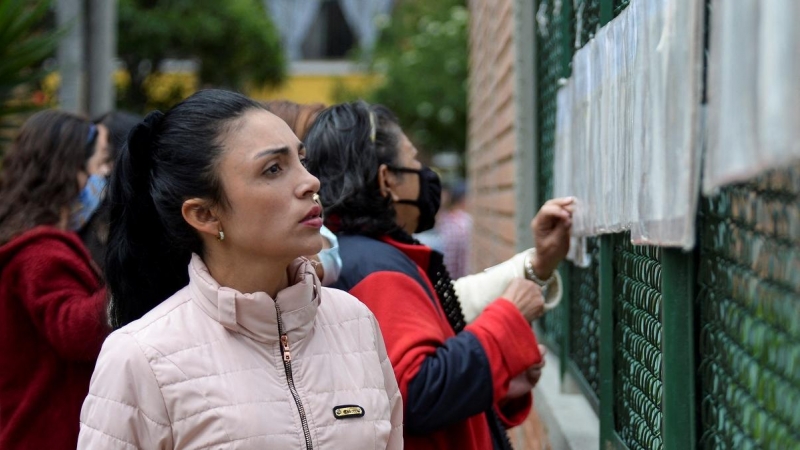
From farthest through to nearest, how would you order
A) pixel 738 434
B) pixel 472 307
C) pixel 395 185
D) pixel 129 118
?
pixel 129 118 < pixel 472 307 < pixel 395 185 < pixel 738 434

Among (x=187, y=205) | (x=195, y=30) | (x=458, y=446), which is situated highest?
(x=195, y=30)

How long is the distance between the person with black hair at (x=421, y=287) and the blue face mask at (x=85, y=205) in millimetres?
1062

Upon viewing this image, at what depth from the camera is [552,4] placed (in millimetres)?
4371

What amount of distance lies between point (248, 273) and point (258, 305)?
0.11 m

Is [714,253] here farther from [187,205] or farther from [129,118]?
[129,118]

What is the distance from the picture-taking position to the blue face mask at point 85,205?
12.2ft

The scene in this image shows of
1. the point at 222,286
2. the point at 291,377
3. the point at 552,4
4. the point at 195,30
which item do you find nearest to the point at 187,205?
the point at 222,286

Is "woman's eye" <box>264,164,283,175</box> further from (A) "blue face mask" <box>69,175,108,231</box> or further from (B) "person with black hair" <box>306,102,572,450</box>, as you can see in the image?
(A) "blue face mask" <box>69,175,108,231</box>

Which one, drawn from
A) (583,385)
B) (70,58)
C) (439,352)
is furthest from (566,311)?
(70,58)

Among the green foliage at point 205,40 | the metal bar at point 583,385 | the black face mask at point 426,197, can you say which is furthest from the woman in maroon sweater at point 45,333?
the green foliage at point 205,40

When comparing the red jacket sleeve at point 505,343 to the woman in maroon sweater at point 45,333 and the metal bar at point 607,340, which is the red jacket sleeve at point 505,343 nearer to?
the metal bar at point 607,340

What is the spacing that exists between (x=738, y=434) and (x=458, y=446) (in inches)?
42.0

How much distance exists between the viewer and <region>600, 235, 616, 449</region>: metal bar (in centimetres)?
302

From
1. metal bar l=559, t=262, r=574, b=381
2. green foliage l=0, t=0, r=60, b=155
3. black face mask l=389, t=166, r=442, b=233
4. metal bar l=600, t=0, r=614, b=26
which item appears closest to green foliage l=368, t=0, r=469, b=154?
green foliage l=0, t=0, r=60, b=155
